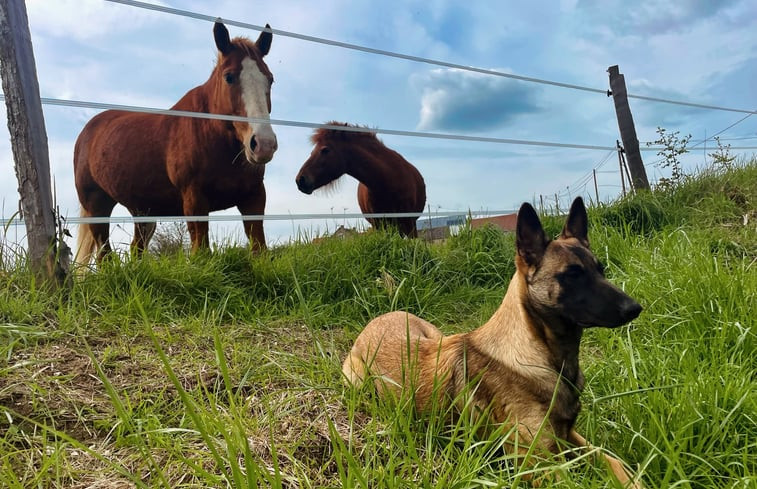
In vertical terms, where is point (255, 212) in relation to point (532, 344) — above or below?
above

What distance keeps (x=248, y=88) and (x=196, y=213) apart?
123 centimetres

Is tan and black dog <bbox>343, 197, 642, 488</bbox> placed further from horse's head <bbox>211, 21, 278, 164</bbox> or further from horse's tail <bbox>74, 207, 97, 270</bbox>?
horse's tail <bbox>74, 207, 97, 270</bbox>

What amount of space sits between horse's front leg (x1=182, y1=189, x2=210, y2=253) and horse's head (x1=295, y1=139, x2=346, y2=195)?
65.9 inches

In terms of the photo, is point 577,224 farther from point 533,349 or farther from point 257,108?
point 257,108

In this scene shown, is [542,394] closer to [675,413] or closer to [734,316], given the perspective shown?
[675,413]

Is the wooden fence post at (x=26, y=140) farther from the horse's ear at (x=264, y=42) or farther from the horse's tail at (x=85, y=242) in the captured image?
the horse's ear at (x=264, y=42)

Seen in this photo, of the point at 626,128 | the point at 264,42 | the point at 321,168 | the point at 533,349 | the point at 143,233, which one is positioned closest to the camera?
the point at 533,349

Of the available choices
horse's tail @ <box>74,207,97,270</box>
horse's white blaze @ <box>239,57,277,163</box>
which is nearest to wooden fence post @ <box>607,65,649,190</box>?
horse's white blaze @ <box>239,57,277,163</box>

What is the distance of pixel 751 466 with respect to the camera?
1.98 meters

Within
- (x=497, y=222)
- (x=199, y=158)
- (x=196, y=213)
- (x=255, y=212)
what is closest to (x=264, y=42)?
(x=199, y=158)

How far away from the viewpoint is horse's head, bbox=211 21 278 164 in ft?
14.7

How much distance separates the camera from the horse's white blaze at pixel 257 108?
446 cm

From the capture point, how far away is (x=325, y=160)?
646cm

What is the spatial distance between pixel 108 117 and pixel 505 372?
18.2 feet
